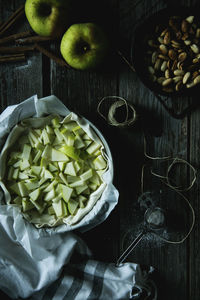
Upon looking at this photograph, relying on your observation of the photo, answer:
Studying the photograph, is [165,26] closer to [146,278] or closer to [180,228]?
[180,228]

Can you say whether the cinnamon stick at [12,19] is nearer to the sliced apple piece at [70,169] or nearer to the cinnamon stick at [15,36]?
the cinnamon stick at [15,36]

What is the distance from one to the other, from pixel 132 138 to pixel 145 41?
24 cm

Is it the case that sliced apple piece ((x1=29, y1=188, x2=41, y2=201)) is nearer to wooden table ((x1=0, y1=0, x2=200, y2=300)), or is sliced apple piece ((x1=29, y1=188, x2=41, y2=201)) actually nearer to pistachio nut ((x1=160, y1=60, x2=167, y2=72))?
wooden table ((x1=0, y1=0, x2=200, y2=300))

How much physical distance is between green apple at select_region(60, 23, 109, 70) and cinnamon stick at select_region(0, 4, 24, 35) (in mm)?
174

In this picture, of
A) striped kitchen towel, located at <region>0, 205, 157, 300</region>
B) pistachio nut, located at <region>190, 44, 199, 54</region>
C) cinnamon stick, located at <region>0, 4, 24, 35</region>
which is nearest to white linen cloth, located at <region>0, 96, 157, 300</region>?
striped kitchen towel, located at <region>0, 205, 157, 300</region>

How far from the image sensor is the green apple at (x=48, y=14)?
802 millimetres

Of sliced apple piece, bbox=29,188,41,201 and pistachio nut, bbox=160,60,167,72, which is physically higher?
pistachio nut, bbox=160,60,167,72

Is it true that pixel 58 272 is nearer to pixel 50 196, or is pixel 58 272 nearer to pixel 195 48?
pixel 50 196

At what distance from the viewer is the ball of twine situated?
85 cm

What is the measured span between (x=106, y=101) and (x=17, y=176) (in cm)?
29

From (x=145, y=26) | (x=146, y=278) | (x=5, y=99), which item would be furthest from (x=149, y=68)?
(x=146, y=278)

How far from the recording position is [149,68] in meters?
0.84

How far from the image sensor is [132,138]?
0.89 m

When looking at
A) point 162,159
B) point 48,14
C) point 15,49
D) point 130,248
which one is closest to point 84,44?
point 48,14
